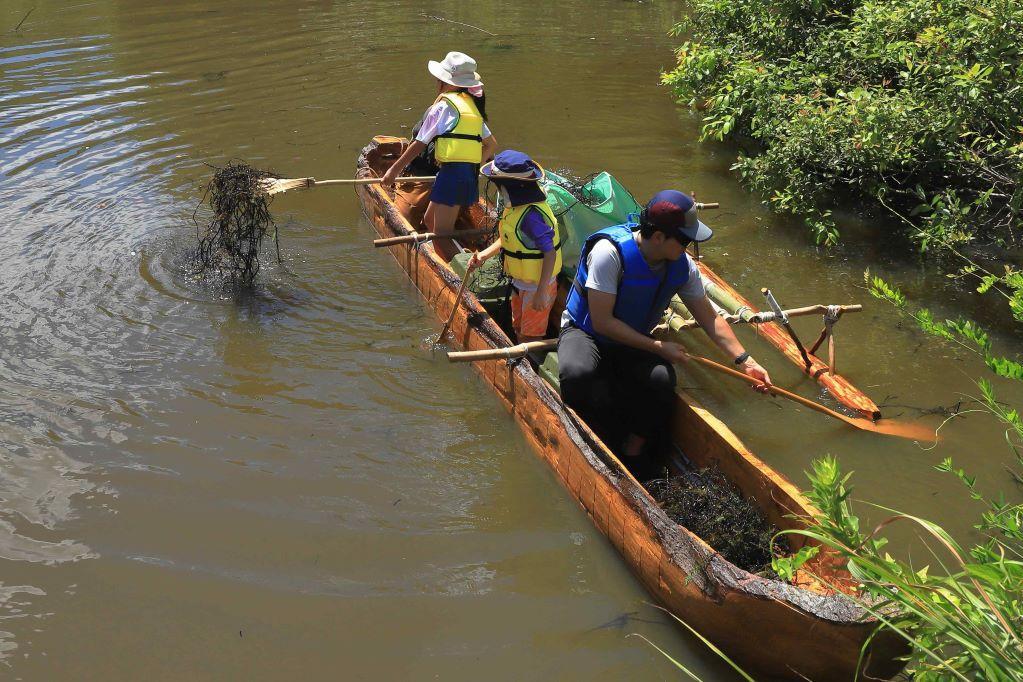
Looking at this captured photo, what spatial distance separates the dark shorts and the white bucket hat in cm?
63

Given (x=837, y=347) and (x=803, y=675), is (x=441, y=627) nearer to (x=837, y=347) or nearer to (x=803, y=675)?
(x=803, y=675)

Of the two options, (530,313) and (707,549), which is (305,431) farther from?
(707,549)

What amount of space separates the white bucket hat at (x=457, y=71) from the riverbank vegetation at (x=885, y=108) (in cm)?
324

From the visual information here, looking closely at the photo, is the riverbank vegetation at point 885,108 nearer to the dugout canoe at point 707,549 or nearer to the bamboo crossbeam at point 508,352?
the bamboo crossbeam at point 508,352

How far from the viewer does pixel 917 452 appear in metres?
6.17

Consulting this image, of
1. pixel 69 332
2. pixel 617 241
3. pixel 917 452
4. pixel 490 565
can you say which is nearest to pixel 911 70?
pixel 917 452

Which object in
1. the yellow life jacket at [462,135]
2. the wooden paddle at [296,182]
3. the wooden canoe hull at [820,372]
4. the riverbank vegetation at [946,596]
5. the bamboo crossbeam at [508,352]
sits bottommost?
the wooden canoe hull at [820,372]

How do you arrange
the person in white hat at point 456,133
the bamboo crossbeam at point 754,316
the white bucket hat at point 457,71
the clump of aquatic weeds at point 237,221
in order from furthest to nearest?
the clump of aquatic weeds at point 237,221 → the person in white hat at point 456,133 → the white bucket hat at point 457,71 → the bamboo crossbeam at point 754,316

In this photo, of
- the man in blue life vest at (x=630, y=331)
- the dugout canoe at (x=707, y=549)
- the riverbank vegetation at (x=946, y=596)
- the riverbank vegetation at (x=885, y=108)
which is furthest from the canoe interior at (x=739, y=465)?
the riverbank vegetation at (x=885, y=108)

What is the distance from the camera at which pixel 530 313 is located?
21.2 feet

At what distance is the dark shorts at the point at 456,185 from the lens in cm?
770

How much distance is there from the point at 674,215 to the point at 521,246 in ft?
5.12

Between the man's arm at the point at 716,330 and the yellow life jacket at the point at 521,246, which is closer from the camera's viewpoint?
the man's arm at the point at 716,330

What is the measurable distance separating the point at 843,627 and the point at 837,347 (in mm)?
3895
